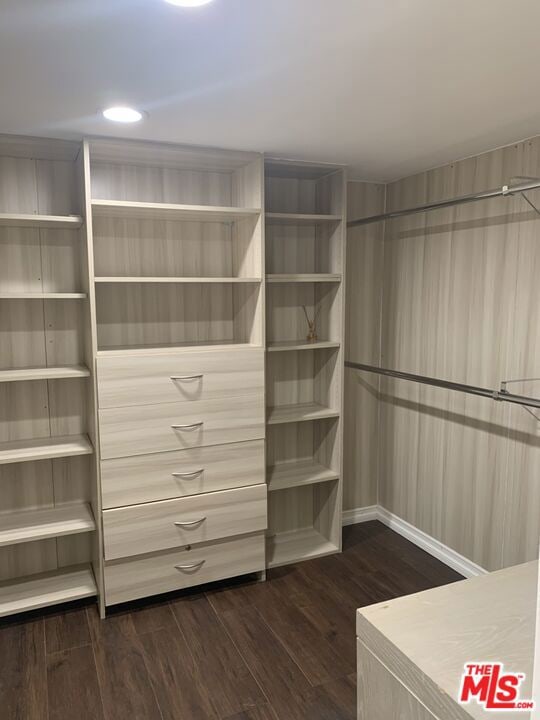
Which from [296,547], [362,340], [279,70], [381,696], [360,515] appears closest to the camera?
[381,696]

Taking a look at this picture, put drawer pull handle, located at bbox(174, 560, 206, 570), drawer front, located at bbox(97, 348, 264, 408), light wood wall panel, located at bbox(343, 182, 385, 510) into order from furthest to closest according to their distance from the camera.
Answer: light wood wall panel, located at bbox(343, 182, 385, 510), drawer pull handle, located at bbox(174, 560, 206, 570), drawer front, located at bbox(97, 348, 264, 408)

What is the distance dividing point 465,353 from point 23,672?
8.19 feet

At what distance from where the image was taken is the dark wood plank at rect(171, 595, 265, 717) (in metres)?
2.14

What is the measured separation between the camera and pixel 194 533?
276 centimetres

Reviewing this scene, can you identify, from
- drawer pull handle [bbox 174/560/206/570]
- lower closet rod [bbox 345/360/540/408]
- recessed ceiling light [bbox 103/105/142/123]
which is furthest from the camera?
drawer pull handle [bbox 174/560/206/570]

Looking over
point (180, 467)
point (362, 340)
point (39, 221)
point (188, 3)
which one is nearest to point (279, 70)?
point (188, 3)

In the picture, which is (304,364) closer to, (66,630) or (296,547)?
(296,547)

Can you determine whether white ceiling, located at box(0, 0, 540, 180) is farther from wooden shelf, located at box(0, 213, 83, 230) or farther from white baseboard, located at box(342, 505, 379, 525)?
white baseboard, located at box(342, 505, 379, 525)

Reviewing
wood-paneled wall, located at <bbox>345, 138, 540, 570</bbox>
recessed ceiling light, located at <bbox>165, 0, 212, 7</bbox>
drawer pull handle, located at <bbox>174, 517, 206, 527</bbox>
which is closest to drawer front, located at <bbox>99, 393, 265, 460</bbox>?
drawer pull handle, located at <bbox>174, 517, 206, 527</bbox>

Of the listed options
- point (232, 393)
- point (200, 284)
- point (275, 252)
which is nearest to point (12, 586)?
point (232, 393)

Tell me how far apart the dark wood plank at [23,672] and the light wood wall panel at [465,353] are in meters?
2.12

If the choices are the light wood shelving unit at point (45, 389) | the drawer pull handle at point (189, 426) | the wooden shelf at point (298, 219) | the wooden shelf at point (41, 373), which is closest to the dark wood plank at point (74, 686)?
the light wood shelving unit at point (45, 389)

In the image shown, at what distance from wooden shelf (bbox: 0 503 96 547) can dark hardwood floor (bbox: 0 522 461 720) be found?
42cm

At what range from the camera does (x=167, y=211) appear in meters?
2.66
